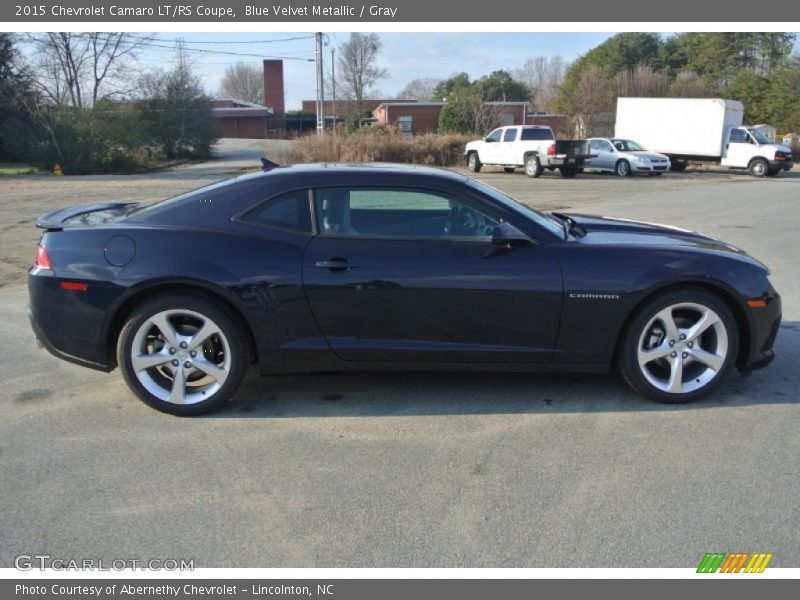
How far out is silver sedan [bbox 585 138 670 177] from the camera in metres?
28.4

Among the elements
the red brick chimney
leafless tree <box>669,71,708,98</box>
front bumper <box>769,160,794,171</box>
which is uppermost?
the red brick chimney

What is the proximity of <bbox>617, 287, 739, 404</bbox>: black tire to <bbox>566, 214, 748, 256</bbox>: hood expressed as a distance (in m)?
0.39

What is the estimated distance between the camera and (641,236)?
475cm

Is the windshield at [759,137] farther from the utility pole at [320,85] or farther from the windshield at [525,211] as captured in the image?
the windshield at [525,211]

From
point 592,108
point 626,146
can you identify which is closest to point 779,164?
point 626,146

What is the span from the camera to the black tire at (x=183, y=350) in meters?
4.22

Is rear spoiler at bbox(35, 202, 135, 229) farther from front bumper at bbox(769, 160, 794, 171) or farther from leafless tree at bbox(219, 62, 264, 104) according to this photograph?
leafless tree at bbox(219, 62, 264, 104)

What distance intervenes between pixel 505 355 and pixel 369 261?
40.9 inches

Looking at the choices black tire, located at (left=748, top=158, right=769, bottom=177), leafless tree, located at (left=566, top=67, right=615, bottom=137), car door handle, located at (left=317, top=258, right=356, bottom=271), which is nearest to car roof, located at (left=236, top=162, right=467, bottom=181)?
car door handle, located at (left=317, top=258, right=356, bottom=271)

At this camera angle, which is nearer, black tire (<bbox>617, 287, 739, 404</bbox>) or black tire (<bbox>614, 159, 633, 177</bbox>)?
black tire (<bbox>617, 287, 739, 404</bbox>)

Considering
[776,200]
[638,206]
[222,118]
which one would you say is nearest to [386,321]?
[638,206]

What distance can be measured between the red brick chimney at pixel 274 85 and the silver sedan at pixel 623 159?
58.8 metres

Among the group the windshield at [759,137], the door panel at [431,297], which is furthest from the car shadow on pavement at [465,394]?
the windshield at [759,137]

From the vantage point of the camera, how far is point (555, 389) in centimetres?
475
